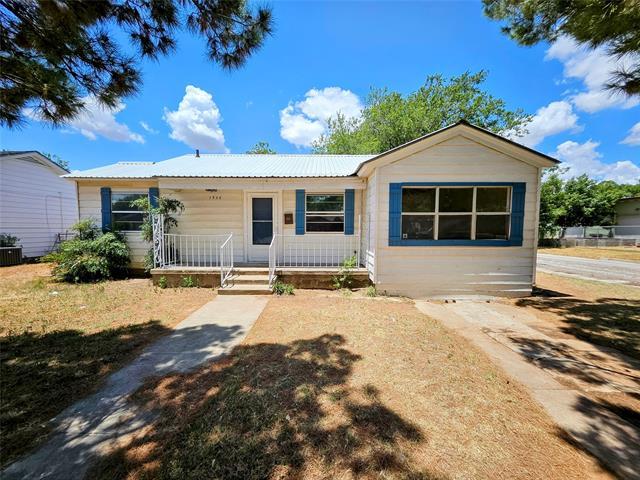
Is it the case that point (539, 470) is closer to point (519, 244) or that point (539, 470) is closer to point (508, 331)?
point (508, 331)

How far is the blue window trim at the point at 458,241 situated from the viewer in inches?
251

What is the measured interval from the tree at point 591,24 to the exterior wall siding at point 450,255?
2.37 metres

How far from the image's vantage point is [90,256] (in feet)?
25.2

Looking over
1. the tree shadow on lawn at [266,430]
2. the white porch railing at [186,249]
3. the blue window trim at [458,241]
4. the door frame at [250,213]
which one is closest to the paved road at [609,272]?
the blue window trim at [458,241]

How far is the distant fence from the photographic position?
20469mm

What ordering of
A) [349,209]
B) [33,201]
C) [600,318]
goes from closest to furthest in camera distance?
[600,318] < [349,209] < [33,201]

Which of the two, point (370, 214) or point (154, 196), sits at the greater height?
point (154, 196)

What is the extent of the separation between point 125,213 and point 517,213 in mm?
11570

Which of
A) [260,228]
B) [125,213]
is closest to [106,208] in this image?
[125,213]

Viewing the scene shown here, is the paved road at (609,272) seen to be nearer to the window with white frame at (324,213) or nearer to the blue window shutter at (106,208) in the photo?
the window with white frame at (324,213)

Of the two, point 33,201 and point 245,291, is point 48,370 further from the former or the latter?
point 33,201

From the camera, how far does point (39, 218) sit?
42.1ft

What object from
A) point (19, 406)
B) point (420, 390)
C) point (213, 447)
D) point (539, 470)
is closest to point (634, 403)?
point (539, 470)

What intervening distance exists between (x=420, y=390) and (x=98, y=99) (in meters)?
5.67
